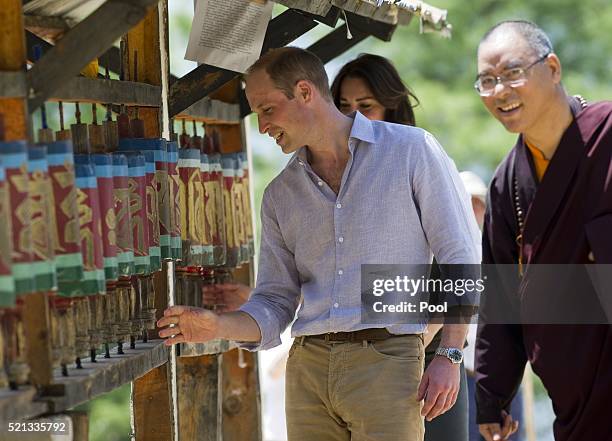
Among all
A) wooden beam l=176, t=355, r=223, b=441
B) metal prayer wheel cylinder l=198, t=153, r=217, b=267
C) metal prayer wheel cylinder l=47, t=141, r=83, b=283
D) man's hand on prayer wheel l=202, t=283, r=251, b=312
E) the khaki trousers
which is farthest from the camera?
man's hand on prayer wheel l=202, t=283, r=251, b=312

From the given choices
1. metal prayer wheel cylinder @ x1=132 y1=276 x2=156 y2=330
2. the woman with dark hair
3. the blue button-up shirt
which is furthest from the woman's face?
metal prayer wheel cylinder @ x1=132 y1=276 x2=156 y2=330

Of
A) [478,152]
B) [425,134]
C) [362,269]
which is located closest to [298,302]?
[362,269]

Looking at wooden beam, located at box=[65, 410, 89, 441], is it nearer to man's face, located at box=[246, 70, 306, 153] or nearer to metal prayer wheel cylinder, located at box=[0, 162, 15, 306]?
metal prayer wheel cylinder, located at box=[0, 162, 15, 306]

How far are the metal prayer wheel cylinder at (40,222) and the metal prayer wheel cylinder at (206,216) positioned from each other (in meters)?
1.22

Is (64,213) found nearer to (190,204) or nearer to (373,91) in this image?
(190,204)

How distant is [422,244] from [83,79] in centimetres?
104

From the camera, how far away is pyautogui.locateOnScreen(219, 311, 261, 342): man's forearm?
131 inches

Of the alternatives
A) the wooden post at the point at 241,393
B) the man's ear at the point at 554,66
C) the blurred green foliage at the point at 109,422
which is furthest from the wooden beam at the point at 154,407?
the blurred green foliage at the point at 109,422

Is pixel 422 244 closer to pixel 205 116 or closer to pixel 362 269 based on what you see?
pixel 362 269

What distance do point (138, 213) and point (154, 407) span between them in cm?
71

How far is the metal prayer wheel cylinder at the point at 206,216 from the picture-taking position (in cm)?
380

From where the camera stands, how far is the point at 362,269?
335 cm

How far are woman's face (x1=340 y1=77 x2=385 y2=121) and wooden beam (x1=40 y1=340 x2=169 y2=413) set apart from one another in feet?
4.04

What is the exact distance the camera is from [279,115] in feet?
11.1
